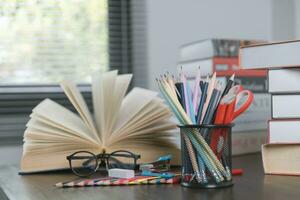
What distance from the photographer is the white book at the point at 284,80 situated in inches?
30.6

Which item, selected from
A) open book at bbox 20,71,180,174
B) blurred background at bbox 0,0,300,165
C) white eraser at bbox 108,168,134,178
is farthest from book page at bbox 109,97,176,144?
Result: blurred background at bbox 0,0,300,165

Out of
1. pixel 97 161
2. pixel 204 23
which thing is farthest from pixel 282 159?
pixel 204 23

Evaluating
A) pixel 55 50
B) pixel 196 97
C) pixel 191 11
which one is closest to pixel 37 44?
pixel 55 50

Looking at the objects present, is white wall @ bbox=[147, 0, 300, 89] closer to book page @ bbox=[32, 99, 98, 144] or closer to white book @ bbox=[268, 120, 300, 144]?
book page @ bbox=[32, 99, 98, 144]

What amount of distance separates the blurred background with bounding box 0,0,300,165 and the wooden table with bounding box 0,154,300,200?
53 centimetres

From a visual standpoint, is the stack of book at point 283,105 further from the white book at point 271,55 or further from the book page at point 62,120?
the book page at point 62,120

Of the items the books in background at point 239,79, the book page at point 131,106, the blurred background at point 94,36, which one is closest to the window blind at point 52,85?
the blurred background at point 94,36

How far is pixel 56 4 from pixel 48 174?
666 millimetres

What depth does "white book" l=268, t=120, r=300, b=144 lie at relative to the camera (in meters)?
0.76

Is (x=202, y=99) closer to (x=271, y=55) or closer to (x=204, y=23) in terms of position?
(x=271, y=55)

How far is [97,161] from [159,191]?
19cm

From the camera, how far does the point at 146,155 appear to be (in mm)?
879

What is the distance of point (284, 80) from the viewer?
0.79 meters

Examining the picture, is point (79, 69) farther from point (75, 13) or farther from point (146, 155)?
point (146, 155)
